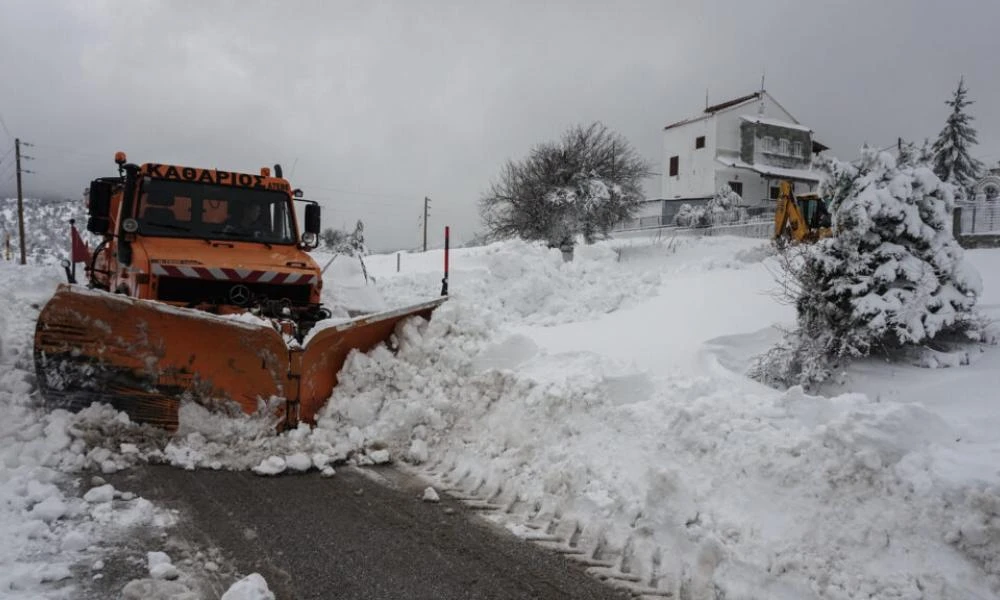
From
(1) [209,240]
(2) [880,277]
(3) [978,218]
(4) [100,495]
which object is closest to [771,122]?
(3) [978,218]

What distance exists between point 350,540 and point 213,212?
14.4 feet

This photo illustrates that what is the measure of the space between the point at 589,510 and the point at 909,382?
11.8ft

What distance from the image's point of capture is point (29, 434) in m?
4.47

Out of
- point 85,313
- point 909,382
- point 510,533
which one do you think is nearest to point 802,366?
point 909,382

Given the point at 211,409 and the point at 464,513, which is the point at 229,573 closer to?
the point at 464,513

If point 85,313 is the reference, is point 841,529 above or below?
below

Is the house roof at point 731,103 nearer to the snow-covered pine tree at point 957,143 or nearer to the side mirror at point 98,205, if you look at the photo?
the snow-covered pine tree at point 957,143

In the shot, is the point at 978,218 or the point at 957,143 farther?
the point at 957,143

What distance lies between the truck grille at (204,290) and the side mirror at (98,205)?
1.41m

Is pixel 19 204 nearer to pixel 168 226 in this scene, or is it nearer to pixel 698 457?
pixel 168 226

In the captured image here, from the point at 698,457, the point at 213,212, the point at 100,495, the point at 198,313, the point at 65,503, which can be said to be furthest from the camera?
the point at 213,212

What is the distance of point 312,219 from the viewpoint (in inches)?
279

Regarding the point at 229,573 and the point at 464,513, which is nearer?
the point at 229,573

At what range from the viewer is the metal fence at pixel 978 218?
1769 centimetres
